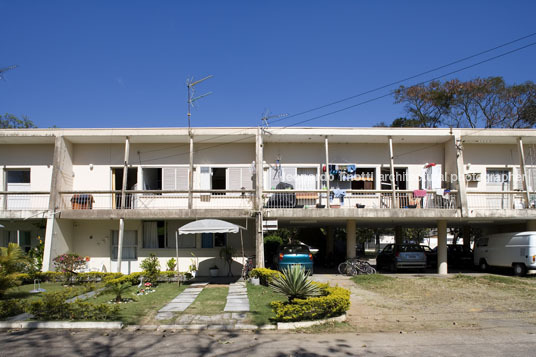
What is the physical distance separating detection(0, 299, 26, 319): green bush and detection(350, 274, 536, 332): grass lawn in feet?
24.6

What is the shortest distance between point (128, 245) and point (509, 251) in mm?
15865

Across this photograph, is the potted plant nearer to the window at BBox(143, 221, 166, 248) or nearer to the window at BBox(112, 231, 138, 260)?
the window at BBox(143, 221, 166, 248)

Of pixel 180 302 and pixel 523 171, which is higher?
pixel 523 171

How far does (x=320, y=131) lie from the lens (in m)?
17.4

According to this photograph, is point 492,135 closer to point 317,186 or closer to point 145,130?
point 317,186

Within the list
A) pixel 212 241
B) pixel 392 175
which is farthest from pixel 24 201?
pixel 392 175

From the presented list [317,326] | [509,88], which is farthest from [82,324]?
[509,88]

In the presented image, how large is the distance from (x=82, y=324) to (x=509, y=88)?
3285 cm

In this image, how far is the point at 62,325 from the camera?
8438mm

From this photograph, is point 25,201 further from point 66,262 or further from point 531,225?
point 531,225

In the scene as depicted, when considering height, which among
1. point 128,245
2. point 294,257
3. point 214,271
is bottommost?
point 214,271

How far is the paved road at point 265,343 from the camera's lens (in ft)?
22.1

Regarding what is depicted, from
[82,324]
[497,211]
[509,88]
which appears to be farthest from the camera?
[509,88]

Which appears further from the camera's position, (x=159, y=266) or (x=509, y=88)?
(x=509, y=88)
